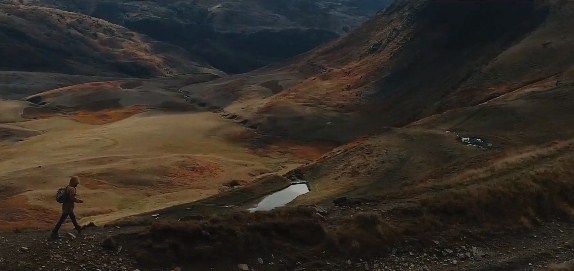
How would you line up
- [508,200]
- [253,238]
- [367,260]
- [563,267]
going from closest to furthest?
1. [563,267]
2. [367,260]
3. [253,238]
4. [508,200]

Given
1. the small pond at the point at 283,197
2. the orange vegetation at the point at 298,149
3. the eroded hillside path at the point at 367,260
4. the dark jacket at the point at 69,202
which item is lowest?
the orange vegetation at the point at 298,149

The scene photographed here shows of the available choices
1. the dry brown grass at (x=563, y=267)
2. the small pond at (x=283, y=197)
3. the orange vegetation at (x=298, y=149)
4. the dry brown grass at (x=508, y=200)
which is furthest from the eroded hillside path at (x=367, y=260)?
the orange vegetation at (x=298, y=149)

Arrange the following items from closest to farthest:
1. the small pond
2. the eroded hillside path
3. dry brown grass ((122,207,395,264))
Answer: the eroded hillside path
dry brown grass ((122,207,395,264))
the small pond

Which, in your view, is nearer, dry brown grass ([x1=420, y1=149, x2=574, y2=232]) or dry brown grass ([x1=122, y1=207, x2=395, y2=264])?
dry brown grass ([x1=122, y1=207, x2=395, y2=264])

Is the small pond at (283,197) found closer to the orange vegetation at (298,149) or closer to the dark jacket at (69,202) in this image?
the dark jacket at (69,202)

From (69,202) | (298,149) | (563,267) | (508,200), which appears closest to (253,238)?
(69,202)

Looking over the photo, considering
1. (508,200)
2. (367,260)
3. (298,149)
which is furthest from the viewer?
(298,149)

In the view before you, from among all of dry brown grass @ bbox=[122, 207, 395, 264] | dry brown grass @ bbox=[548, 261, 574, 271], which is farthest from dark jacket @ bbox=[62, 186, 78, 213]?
dry brown grass @ bbox=[548, 261, 574, 271]

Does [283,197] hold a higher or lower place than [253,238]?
lower

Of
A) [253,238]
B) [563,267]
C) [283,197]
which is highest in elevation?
[563,267]

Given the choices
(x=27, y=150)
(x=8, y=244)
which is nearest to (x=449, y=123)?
(x=8, y=244)

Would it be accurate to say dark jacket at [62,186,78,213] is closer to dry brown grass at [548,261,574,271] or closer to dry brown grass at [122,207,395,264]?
dry brown grass at [122,207,395,264]

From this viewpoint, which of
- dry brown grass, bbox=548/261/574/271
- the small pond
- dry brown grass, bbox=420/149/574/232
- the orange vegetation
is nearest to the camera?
dry brown grass, bbox=548/261/574/271

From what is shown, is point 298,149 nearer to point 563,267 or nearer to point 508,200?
point 508,200
